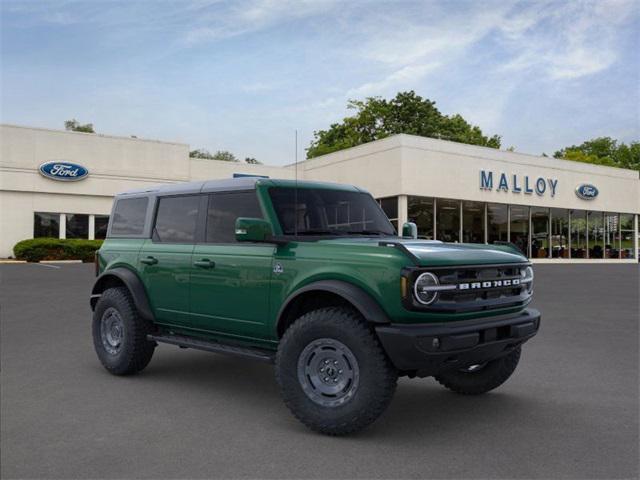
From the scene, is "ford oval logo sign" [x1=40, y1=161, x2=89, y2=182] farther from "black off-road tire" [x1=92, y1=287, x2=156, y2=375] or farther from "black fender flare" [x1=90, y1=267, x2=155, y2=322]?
"black off-road tire" [x1=92, y1=287, x2=156, y2=375]

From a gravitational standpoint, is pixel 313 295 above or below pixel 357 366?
above

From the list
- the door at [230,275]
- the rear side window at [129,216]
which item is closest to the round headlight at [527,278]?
the door at [230,275]

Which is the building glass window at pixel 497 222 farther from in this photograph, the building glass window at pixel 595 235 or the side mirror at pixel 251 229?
the side mirror at pixel 251 229

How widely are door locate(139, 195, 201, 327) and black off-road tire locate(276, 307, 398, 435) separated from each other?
1.59m

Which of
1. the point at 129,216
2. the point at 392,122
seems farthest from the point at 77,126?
the point at 129,216

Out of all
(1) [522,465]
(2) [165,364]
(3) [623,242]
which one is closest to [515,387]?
(1) [522,465]

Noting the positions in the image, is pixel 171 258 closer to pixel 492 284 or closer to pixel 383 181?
pixel 492 284

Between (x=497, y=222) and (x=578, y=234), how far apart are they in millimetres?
8574

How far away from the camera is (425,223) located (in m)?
36.2

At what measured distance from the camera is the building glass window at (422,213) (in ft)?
115

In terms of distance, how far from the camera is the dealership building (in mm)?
34688

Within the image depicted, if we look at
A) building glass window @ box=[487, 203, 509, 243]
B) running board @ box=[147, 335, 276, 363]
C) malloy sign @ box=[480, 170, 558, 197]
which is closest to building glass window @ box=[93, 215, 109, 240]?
malloy sign @ box=[480, 170, 558, 197]

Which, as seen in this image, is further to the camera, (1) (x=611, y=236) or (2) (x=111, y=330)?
(1) (x=611, y=236)

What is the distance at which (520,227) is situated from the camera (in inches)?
1610
